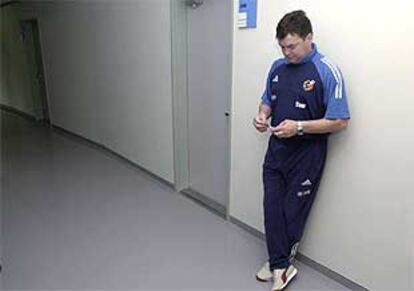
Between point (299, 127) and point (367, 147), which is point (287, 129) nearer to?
point (299, 127)

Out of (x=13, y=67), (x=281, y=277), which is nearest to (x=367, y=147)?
(x=281, y=277)

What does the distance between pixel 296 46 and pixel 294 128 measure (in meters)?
0.42

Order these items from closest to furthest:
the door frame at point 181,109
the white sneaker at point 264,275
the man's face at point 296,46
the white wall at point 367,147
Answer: the white wall at point 367,147
the man's face at point 296,46
the white sneaker at point 264,275
the door frame at point 181,109

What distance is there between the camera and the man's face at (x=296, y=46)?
1908 millimetres

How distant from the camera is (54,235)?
284 centimetres

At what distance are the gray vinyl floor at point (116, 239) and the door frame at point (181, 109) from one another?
0.14 m

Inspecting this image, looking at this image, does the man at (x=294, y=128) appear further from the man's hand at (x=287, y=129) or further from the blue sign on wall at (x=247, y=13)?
the blue sign on wall at (x=247, y=13)

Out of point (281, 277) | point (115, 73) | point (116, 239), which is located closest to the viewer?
point (281, 277)

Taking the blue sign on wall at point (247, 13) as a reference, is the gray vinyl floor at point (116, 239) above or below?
below

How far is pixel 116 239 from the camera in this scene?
109 inches

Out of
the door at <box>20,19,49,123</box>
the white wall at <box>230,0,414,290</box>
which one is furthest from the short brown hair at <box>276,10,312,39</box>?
the door at <box>20,19,49,123</box>

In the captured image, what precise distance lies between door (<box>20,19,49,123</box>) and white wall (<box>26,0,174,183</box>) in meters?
0.51

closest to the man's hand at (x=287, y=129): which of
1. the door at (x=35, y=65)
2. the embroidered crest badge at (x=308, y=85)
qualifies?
the embroidered crest badge at (x=308, y=85)

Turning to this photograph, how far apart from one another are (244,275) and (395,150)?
1167mm
